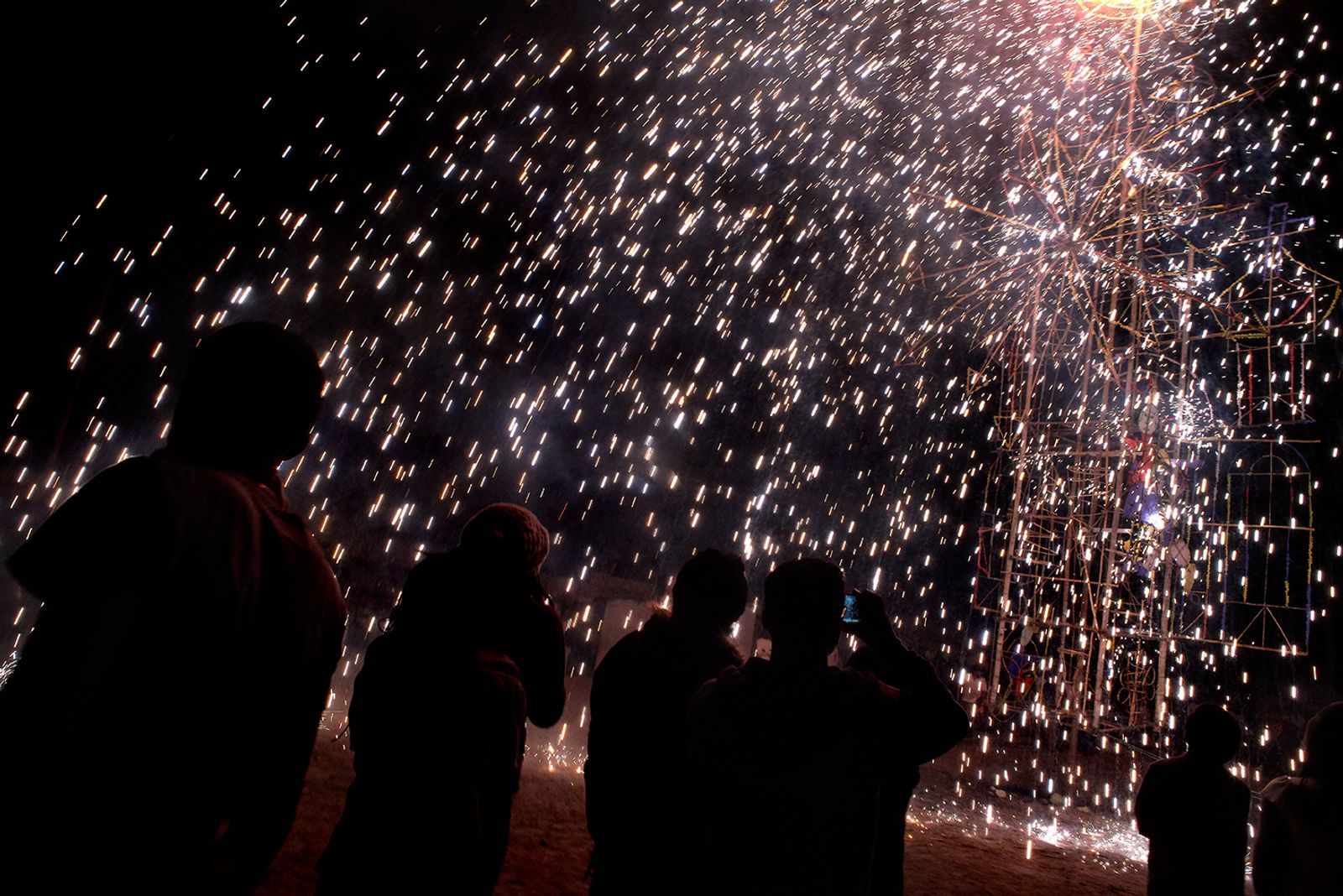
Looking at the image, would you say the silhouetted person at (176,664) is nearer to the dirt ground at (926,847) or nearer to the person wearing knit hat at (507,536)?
the person wearing knit hat at (507,536)

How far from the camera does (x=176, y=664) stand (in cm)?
99

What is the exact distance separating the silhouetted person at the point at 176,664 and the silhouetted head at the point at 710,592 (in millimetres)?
1241

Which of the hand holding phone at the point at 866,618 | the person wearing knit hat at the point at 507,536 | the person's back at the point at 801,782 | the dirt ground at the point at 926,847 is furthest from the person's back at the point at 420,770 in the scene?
the dirt ground at the point at 926,847

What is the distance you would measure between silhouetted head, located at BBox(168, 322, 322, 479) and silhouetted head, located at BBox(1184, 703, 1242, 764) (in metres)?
3.83

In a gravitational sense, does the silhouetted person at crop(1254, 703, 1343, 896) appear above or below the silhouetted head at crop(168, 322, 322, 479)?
below

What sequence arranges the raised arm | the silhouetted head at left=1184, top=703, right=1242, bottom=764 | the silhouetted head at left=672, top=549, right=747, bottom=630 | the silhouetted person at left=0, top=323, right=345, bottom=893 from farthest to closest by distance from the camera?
the silhouetted head at left=1184, top=703, right=1242, bottom=764
the silhouetted head at left=672, top=549, right=747, bottom=630
the raised arm
the silhouetted person at left=0, top=323, right=345, bottom=893

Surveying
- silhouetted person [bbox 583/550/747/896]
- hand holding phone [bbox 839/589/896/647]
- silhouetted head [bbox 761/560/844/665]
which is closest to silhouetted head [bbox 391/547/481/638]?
silhouetted person [bbox 583/550/747/896]

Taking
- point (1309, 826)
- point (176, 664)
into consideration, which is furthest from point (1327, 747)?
point (176, 664)

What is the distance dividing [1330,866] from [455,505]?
13179 millimetres

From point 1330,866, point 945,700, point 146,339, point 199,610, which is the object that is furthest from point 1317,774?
point 146,339

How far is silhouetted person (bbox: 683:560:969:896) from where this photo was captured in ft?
4.92

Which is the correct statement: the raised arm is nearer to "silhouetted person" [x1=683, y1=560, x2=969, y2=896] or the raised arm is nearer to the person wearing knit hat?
"silhouetted person" [x1=683, y1=560, x2=969, y2=896]

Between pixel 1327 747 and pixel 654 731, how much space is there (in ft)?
9.07

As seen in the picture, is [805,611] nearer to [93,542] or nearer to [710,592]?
[710,592]
